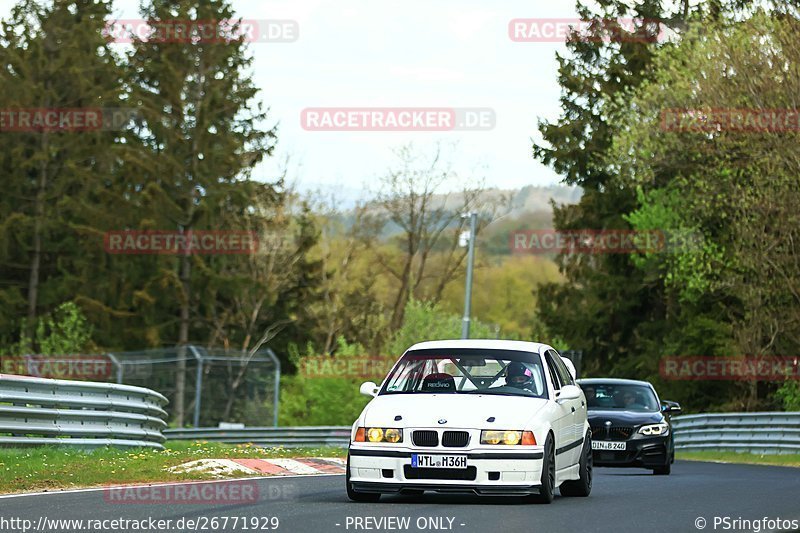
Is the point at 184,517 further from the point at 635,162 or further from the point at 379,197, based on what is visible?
the point at 379,197

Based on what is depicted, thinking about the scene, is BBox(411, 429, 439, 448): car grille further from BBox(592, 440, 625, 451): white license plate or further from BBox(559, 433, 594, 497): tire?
BBox(592, 440, 625, 451): white license plate

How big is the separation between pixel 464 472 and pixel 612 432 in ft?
30.8

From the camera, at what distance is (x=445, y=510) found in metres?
11.9

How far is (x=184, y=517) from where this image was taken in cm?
1099

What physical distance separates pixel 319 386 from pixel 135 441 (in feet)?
127

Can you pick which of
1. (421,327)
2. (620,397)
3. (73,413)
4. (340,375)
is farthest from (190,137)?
(73,413)

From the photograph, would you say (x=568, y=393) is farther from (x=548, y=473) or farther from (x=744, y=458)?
(x=744, y=458)

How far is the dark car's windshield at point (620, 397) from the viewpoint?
875 inches

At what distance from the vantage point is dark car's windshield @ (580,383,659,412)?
22234mm

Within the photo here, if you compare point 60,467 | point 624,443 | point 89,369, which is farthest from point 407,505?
point 89,369

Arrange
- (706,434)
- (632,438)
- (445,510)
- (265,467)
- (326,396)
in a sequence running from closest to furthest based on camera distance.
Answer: (445,510) < (265,467) < (632,438) < (706,434) < (326,396)

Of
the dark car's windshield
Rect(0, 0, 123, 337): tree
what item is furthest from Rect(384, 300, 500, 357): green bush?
the dark car's windshield

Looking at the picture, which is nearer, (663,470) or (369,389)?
(369,389)

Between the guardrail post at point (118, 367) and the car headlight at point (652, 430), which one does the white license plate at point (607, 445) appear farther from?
the guardrail post at point (118, 367)
